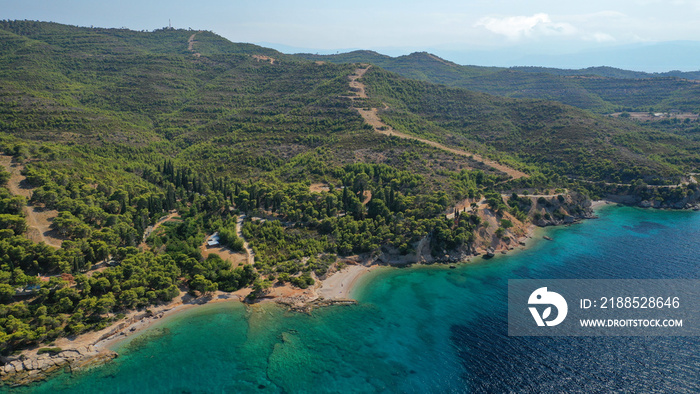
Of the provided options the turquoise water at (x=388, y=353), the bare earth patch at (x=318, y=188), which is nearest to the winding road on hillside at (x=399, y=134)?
the bare earth patch at (x=318, y=188)

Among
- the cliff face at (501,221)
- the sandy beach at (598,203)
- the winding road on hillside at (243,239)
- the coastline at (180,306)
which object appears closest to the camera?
the coastline at (180,306)

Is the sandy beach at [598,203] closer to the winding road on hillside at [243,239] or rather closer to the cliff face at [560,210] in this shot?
the cliff face at [560,210]

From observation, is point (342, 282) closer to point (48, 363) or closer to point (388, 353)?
point (388, 353)

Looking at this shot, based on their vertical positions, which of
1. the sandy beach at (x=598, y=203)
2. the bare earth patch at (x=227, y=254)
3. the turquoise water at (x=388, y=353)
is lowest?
the turquoise water at (x=388, y=353)

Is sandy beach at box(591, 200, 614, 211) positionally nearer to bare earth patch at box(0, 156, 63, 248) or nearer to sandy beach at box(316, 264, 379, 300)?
A: sandy beach at box(316, 264, 379, 300)

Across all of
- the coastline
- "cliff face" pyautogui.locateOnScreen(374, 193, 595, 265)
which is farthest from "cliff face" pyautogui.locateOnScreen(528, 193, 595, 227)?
the coastline

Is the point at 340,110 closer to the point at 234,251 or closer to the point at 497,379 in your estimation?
the point at 234,251
